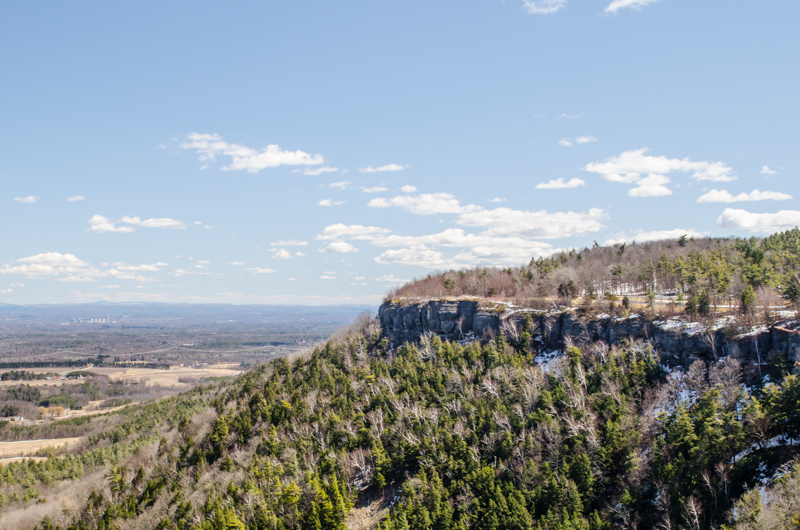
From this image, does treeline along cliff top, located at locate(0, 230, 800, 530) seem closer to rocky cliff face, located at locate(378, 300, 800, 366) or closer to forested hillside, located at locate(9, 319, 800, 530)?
forested hillside, located at locate(9, 319, 800, 530)

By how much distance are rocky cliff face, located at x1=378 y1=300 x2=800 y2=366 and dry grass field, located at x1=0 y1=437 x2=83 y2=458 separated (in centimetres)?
10685

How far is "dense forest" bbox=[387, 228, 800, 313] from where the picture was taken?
7481cm

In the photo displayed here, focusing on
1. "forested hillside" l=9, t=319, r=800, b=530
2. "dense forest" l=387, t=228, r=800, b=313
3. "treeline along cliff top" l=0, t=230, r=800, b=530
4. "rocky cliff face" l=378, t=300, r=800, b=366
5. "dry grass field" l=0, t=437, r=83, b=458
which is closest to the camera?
"forested hillside" l=9, t=319, r=800, b=530

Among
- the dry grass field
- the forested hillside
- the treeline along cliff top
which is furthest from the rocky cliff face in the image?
the dry grass field

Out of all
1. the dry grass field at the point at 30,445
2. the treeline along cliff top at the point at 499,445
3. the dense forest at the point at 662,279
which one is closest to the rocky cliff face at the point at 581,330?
the treeline along cliff top at the point at 499,445

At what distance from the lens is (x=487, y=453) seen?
6222cm

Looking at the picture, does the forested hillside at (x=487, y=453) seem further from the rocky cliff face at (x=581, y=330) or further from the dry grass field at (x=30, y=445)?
the dry grass field at (x=30, y=445)

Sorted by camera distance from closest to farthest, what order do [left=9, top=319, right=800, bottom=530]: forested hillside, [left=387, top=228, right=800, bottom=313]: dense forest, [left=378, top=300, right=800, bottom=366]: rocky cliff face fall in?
[left=9, top=319, right=800, bottom=530]: forested hillside, [left=378, top=300, right=800, bottom=366]: rocky cliff face, [left=387, top=228, right=800, bottom=313]: dense forest

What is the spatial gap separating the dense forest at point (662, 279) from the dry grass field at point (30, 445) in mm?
111476

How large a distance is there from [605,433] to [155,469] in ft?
255

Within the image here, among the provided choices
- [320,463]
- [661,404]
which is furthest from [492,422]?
[320,463]

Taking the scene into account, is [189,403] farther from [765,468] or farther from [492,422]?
[765,468]

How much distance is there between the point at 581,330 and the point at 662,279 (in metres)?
40.1

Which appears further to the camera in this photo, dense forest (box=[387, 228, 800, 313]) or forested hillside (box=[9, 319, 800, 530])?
dense forest (box=[387, 228, 800, 313])
